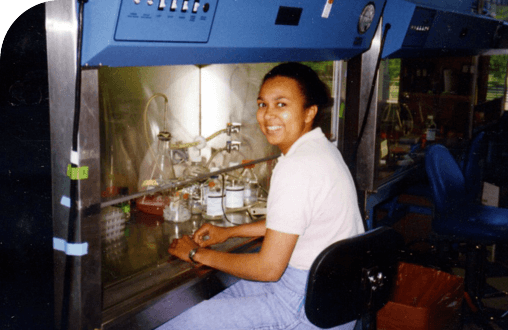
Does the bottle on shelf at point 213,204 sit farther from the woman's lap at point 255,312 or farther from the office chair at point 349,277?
the office chair at point 349,277

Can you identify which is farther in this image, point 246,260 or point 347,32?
point 347,32

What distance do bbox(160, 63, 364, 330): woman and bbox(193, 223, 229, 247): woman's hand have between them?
3.7 inches

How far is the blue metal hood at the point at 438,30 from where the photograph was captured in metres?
2.37

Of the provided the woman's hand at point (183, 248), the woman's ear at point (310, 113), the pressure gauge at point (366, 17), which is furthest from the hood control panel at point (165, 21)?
the pressure gauge at point (366, 17)

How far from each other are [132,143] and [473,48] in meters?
2.66

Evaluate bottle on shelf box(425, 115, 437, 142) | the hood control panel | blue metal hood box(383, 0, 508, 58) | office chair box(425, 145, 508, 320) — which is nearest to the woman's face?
the hood control panel

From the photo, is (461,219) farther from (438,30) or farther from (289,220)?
(289,220)

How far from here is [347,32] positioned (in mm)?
2080

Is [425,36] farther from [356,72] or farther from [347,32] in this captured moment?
[347,32]

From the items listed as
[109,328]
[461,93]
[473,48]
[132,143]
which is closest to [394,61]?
[473,48]

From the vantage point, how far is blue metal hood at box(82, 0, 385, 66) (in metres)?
1.15

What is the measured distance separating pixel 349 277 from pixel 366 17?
1.23 m

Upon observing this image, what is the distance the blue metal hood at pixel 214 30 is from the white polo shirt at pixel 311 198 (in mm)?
371

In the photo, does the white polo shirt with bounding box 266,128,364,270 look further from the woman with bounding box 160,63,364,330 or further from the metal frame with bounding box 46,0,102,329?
the metal frame with bounding box 46,0,102,329
